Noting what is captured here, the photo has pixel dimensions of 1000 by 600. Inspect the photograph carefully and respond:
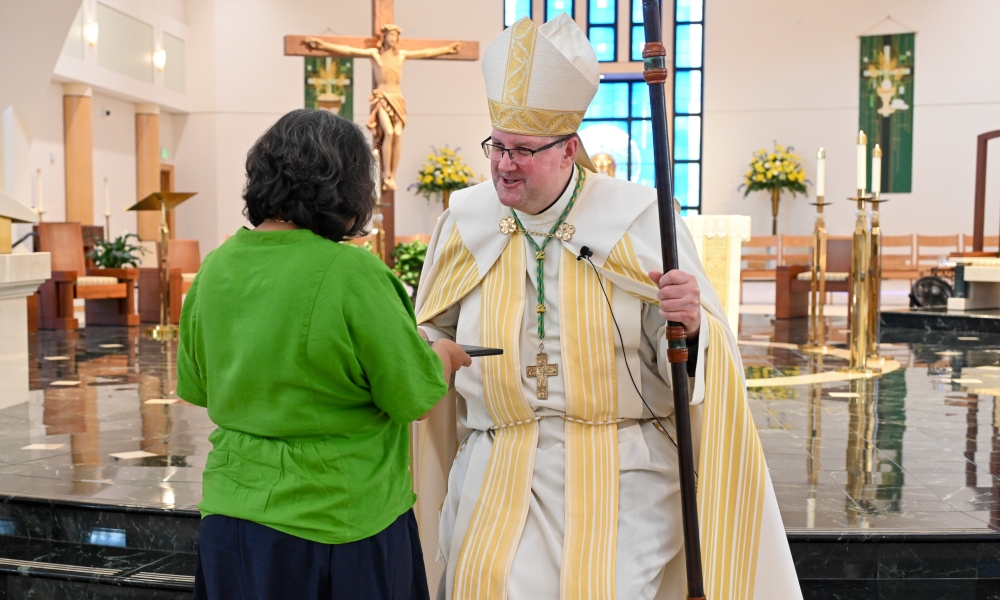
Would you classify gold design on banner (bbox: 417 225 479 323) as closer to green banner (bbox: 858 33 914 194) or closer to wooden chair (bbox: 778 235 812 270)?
wooden chair (bbox: 778 235 812 270)

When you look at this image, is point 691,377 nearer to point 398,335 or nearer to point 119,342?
point 398,335

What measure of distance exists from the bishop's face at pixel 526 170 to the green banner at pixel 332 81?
52.6 feet

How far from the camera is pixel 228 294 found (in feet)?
5.73

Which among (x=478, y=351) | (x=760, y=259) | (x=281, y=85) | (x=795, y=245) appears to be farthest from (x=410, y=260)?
(x=281, y=85)

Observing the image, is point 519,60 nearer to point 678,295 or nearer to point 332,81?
point 678,295

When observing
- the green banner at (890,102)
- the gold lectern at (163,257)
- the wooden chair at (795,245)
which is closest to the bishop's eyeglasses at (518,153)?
the gold lectern at (163,257)

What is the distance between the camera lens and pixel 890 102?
55.9 feet

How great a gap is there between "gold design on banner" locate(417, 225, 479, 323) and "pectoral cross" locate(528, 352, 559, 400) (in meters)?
0.27

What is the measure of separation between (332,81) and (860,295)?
1281 centimetres

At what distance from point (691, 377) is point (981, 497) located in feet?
7.12

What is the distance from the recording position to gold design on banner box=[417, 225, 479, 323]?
2.50 m

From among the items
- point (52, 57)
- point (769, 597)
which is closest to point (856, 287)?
point (769, 597)

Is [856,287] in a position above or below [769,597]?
above

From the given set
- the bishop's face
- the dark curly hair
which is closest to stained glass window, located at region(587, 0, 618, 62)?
the bishop's face
